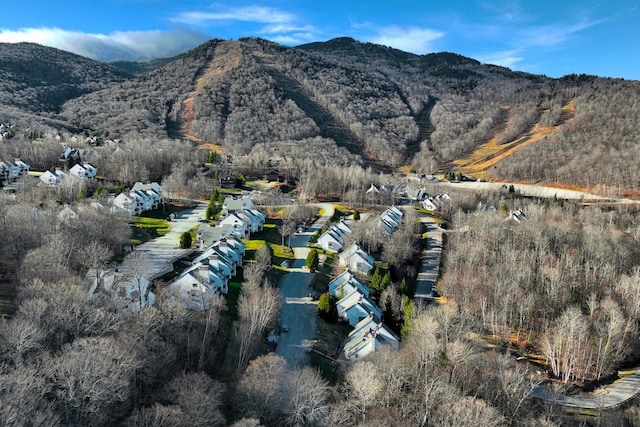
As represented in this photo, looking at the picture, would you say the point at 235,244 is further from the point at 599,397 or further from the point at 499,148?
the point at 499,148

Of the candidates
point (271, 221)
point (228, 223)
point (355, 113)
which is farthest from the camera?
point (355, 113)

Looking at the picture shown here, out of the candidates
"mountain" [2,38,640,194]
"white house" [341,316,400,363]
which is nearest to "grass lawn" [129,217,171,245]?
"white house" [341,316,400,363]

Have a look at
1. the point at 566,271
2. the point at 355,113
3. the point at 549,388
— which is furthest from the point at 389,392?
the point at 355,113

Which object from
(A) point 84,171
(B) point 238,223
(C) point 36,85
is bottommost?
(B) point 238,223

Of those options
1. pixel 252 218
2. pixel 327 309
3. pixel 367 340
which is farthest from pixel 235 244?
pixel 367 340

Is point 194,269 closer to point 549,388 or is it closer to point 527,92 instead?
point 549,388
